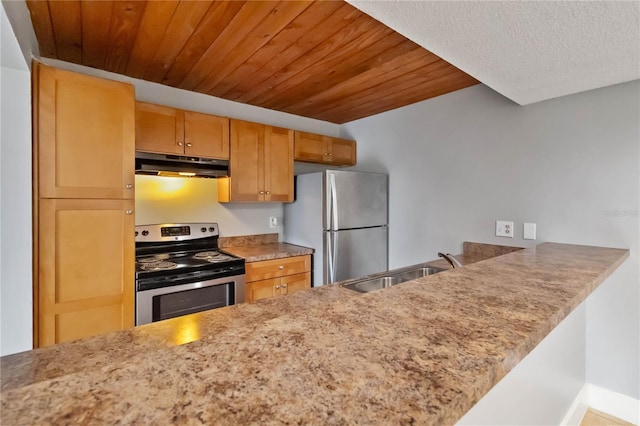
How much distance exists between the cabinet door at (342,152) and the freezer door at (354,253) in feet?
2.76

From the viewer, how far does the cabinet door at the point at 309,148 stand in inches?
116

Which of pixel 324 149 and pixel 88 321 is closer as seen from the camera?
pixel 88 321

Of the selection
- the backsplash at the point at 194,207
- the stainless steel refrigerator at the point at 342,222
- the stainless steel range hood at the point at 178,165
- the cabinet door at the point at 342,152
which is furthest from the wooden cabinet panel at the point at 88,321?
the cabinet door at the point at 342,152

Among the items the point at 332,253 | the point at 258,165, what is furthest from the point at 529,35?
the point at 258,165

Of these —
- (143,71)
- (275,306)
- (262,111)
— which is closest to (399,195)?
(262,111)

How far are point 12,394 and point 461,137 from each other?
2745mm

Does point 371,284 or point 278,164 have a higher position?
point 278,164

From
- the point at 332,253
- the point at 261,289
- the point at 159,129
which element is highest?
the point at 159,129

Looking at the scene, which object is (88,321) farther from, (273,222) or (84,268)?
(273,222)

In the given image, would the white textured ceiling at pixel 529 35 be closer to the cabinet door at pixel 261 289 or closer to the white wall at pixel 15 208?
the white wall at pixel 15 208

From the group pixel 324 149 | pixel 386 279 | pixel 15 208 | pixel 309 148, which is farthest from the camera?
pixel 324 149

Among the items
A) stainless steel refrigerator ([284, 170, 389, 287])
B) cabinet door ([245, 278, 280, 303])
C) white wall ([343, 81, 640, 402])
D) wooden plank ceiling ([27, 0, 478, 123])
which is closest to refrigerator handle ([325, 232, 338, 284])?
stainless steel refrigerator ([284, 170, 389, 287])

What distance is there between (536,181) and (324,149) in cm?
183

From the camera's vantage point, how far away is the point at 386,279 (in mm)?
1699
